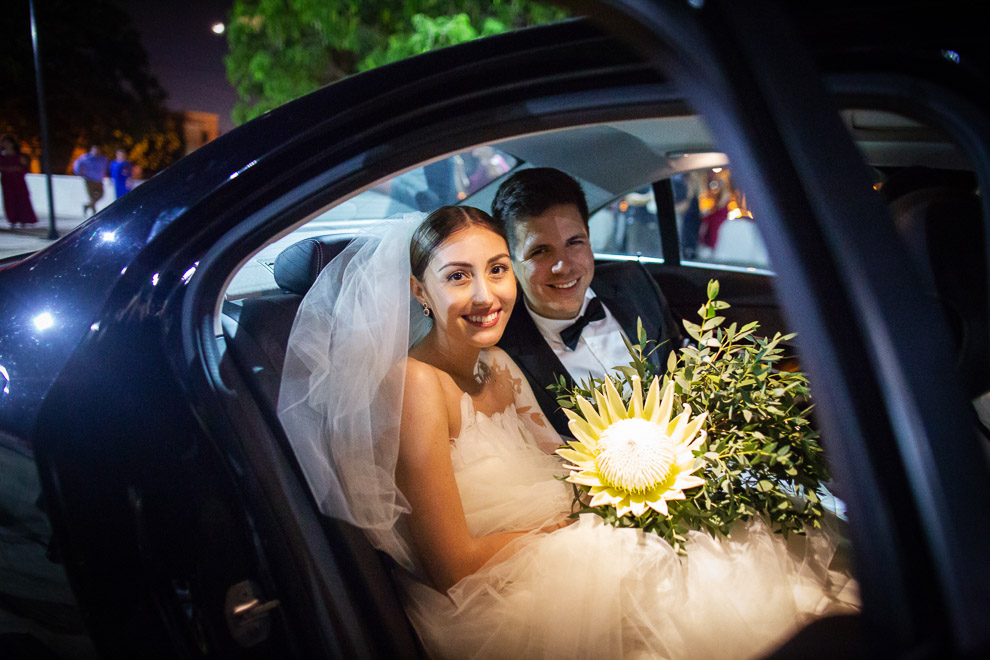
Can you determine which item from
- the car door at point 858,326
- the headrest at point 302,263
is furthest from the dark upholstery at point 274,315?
the car door at point 858,326

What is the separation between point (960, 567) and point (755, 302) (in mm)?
2870

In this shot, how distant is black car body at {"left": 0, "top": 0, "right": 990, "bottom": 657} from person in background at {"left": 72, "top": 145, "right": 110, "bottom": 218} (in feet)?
40.5

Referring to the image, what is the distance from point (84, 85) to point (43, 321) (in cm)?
2247

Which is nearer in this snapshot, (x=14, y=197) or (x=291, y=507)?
(x=291, y=507)

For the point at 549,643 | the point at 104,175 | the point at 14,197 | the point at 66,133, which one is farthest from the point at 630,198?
the point at 66,133

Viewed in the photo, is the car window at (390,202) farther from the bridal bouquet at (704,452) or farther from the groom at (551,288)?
the bridal bouquet at (704,452)

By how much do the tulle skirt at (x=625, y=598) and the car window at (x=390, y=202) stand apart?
81 centimetres

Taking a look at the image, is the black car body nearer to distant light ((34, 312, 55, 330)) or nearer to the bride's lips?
distant light ((34, 312, 55, 330))

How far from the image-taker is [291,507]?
119cm

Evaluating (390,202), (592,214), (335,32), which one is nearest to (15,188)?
(335,32)

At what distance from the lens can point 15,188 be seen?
1187 cm

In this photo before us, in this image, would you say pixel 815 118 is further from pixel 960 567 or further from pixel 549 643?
pixel 549 643

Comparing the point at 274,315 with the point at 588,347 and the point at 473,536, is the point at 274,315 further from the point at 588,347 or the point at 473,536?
the point at 588,347

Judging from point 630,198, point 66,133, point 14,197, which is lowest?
point 630,198
